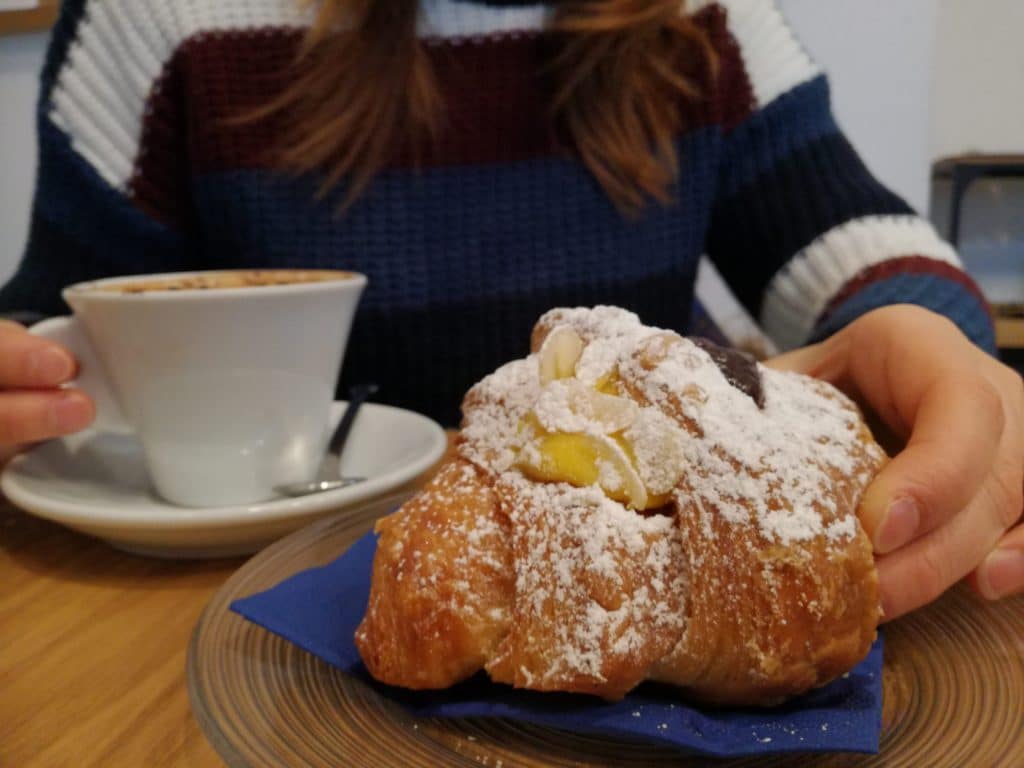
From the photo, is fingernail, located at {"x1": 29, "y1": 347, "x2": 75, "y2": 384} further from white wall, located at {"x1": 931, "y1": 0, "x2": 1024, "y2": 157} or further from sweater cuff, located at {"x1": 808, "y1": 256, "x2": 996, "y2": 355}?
white wall, located at {"x1": 931, "y1": 0, "x2": 1024, "y2": 157}

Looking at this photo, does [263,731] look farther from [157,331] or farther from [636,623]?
[157,331]

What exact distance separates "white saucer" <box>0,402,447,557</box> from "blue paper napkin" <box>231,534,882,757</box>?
0.46 ft

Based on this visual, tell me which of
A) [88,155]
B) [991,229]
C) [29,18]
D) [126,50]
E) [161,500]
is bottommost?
[991,229]

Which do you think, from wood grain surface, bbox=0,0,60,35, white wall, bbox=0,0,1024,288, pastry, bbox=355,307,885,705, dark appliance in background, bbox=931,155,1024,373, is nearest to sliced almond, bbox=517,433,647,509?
pastry, bbox=355,307,885,705

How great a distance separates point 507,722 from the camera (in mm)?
361

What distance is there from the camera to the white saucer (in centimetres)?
55

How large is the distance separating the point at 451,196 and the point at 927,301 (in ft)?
1.82

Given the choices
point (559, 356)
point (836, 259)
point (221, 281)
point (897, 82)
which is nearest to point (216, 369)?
point (221, 281)

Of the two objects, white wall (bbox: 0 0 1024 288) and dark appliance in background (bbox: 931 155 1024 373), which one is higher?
white wall (bbox: 0 0 1024 288)

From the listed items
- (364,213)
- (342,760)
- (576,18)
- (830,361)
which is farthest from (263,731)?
(576,18)

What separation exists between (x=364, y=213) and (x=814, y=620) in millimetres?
817

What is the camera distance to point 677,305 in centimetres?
122

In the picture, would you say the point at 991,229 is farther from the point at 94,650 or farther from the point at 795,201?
the point at 94,650

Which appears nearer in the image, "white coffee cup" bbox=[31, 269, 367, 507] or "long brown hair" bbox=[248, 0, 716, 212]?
"white coffee cup" bbox=[31, 269, 367, 507]
